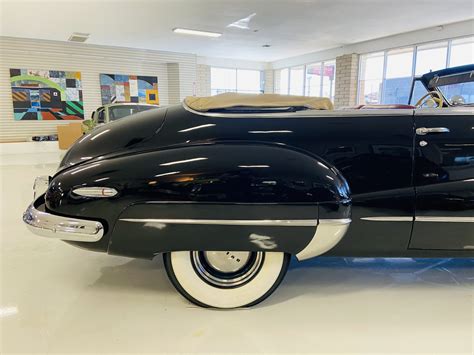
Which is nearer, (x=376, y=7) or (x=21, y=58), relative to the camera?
(x=376, y=7)

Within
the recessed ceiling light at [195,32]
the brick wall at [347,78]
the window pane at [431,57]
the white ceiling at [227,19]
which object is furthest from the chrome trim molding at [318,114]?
the brick wall at [347,78]

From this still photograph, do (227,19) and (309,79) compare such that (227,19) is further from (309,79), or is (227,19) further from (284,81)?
(284,81)

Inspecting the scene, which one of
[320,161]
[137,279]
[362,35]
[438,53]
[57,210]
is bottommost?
[137,279]

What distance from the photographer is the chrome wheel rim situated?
1.87 m

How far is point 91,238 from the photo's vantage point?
5.65 feet

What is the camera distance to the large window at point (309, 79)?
521 inches

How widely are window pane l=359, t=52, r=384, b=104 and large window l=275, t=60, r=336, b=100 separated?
42.4 inches

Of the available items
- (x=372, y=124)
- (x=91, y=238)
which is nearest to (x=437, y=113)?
(x=372, y=124)

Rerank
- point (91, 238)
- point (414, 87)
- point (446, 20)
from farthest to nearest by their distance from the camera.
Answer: point (446, 20), point (414, 87), point (91, 238)

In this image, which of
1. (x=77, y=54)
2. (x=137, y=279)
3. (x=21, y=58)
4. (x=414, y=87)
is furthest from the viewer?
(x=77, y=54)

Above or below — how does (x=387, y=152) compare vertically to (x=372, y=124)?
below

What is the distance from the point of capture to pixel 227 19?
26.5ft

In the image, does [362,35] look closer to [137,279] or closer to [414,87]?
[414,87]

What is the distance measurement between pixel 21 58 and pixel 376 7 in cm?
1054
